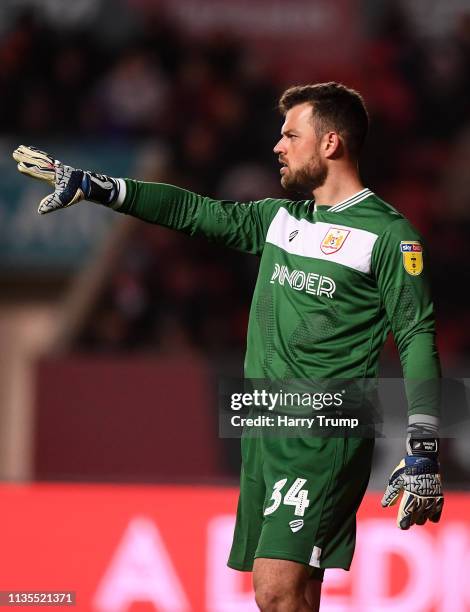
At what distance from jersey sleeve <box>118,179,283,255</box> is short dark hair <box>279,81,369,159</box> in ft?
1.01

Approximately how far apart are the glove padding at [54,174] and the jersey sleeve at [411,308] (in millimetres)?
872

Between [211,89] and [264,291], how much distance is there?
6.35 meters

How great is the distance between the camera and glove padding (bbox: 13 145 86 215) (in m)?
3.58

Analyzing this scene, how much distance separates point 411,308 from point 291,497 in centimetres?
63

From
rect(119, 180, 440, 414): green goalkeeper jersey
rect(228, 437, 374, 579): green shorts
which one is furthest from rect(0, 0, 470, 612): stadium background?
rect(119, 180, 440, 414): green goalkeeper jersey

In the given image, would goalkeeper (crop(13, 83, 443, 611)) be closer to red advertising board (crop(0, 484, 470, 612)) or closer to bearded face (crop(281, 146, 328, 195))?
bearded face (crop(281, 146, 328, 195))

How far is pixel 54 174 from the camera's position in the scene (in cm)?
360

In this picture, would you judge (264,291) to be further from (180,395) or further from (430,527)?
(180,395)

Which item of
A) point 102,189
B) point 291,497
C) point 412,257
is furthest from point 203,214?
point 291,497

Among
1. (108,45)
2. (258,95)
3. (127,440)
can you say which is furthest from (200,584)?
(108,45)

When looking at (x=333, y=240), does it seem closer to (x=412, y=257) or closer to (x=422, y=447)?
(x=412, y=257)

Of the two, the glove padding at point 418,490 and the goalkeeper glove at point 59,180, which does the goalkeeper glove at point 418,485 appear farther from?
the goalkeeper glove at point 59,180

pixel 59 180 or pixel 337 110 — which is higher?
pixel 337 110

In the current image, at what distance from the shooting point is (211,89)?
9836 millimetres
